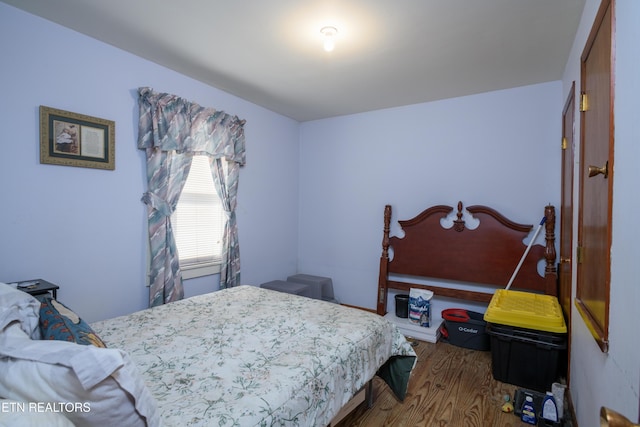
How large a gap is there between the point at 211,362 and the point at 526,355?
2.15 m

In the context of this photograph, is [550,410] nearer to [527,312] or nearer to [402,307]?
[527,312]

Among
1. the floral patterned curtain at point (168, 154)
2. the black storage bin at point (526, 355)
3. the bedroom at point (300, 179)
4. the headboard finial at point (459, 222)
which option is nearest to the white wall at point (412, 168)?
the bedroom at point (300, 179)

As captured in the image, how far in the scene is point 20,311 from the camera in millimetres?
1128

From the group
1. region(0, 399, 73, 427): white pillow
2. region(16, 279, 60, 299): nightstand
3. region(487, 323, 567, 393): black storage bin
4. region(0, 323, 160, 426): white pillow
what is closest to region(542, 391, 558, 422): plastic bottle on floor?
region(487, 323, 567, 393): black storage bin

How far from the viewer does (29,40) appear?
6.36 feet

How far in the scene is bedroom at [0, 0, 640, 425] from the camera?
137cm

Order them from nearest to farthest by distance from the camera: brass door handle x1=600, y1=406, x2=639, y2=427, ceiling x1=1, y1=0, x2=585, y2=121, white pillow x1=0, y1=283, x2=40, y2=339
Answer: brass door handle x1=600, y1=406, x2=639, y2=427
white pillow x1=0, y1=283, x2=40, y2=339
ceiling x1=1, y1=0, x2=585, y2=121

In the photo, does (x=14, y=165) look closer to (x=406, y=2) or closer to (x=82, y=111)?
(x=82, y=111)

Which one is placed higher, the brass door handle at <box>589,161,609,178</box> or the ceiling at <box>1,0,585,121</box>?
the ceiling at <box>1,0,585,121</box>

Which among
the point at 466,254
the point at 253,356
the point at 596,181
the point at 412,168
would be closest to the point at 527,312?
the point at 466,254

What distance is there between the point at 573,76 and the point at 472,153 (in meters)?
1.09

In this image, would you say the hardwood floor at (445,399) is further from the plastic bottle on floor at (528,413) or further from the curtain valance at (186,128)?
the curtain valance at (186,128)

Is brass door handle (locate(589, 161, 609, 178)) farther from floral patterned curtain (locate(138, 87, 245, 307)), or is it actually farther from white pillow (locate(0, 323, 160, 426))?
floral patterned curtain (locate(138, 87, 245, 307))

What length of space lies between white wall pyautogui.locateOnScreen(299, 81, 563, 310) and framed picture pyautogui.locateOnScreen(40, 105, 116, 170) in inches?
95.1
